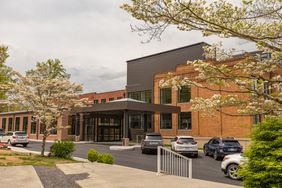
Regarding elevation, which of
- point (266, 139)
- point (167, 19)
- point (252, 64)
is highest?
point (167, 19)

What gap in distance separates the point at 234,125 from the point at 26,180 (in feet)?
81.5

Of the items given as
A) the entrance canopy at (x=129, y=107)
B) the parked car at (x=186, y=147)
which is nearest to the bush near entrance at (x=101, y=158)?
the parked car at (x=186, y=147)

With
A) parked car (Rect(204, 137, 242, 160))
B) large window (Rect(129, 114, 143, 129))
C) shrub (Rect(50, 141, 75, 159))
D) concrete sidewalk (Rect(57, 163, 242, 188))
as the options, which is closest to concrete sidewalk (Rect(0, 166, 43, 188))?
concrete sidewalk (Rect(57, 163, 242, 188))

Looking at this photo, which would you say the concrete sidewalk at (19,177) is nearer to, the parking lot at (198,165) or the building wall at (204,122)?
the parking lot at (198,165)

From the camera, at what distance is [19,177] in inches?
414

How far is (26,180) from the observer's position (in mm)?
10000

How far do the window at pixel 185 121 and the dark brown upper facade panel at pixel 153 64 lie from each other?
8.06 meters

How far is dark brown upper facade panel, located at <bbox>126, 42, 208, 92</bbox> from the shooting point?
40259 mm

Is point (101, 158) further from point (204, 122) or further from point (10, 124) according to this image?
point (10, 124)

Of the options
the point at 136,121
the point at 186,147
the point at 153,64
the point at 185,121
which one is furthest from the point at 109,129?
the point at 186,147

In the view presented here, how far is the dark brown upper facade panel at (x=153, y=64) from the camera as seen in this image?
4026cm

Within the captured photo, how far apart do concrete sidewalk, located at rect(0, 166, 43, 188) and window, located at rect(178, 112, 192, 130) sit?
25296 mm

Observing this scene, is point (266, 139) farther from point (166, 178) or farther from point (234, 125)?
point (234, 125)

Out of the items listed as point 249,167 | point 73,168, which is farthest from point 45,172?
point 249,167
